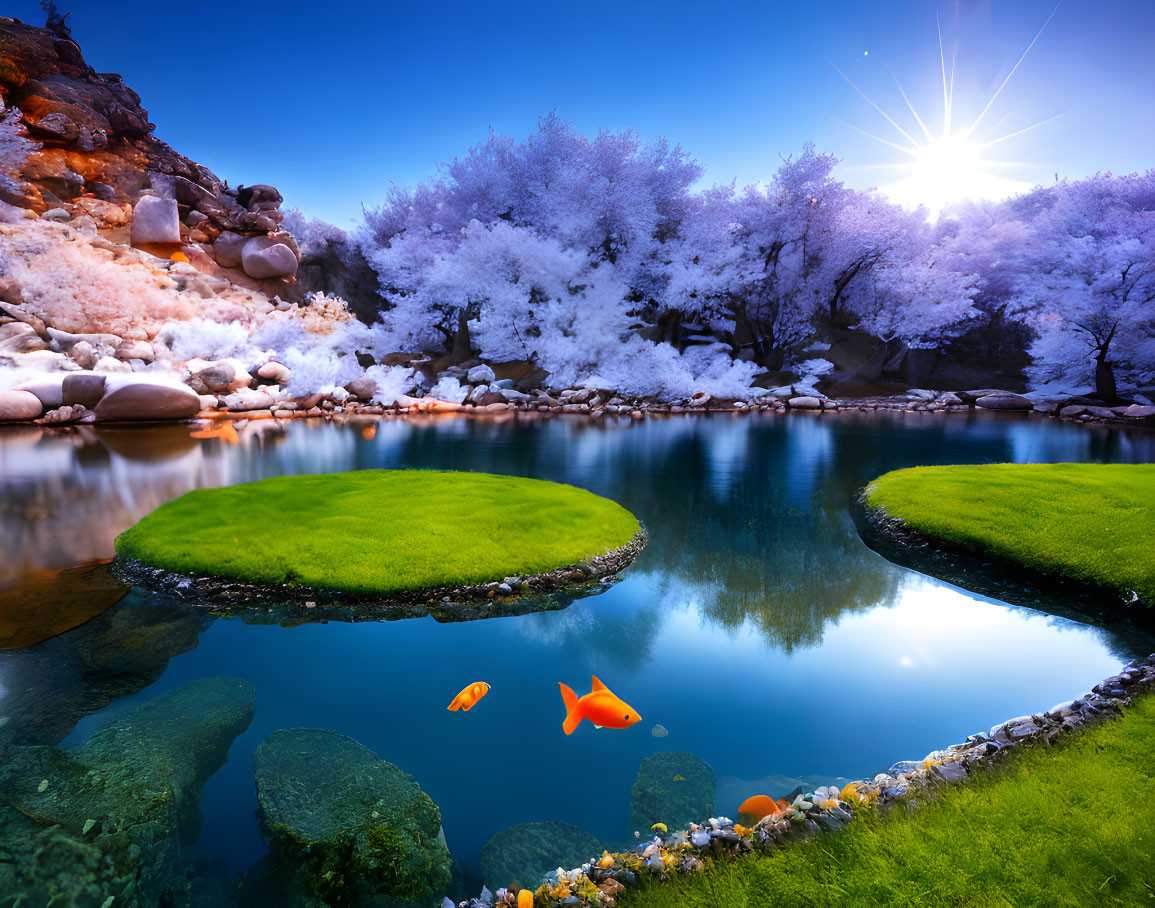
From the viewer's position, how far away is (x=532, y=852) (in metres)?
3.58

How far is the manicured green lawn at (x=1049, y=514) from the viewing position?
25.2ft

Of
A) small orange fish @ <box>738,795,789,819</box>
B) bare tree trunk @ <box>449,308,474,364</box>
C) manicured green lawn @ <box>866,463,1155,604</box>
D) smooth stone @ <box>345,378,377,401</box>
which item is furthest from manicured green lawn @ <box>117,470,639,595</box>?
bare tree trunk @ <box>449,308,474,364</box>

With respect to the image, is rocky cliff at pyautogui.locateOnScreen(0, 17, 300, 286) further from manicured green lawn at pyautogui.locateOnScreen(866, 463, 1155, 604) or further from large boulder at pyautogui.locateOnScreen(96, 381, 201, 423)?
manicured green lawn at pyautogui.locateOnScreen(866, 463, 1155, 604)

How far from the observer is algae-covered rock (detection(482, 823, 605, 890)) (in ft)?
11.2

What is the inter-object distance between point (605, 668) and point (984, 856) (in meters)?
3.49

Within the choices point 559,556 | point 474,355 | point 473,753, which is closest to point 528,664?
point 473,753

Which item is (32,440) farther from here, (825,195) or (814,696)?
(825,195)

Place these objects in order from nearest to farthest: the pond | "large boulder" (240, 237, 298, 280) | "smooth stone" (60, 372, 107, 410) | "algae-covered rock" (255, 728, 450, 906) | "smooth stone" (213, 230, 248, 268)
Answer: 1. "algae-covered rock" (255, 728, 450, 906)
2. the pond
3. "smooth stone" (60, 372, 107, 410)
4. "large boulder" (240, 237, 298, 280)
5. "smooth stone" (213, 230, 248, 268)

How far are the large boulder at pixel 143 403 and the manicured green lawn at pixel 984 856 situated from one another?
87.3ft

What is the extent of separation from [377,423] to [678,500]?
17.4 meters

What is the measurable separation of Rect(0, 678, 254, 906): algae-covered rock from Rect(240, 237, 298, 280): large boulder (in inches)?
1850

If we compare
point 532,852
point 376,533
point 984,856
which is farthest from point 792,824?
point 376,533

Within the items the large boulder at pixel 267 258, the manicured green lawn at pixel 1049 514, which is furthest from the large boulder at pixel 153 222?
the manicured green lawn at pixel 1049 514

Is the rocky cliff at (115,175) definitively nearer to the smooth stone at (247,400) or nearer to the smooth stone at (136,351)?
the smooth stone at (136,351)
